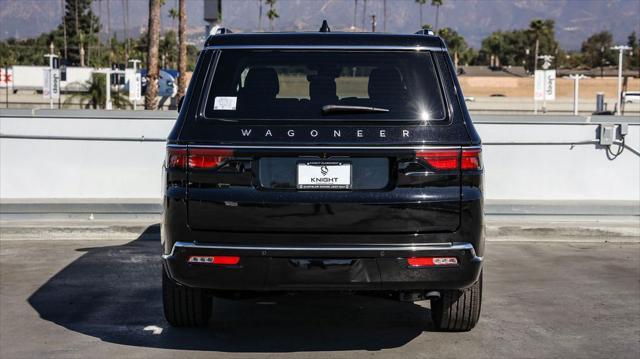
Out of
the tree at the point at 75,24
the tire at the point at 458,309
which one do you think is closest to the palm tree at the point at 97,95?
the tire at the point at 458,309

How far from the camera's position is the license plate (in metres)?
5.46

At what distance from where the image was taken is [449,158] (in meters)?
5.51

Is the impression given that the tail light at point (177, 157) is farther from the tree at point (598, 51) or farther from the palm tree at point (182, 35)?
the tree at point (598, 51)

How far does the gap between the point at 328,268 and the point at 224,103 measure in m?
1.14

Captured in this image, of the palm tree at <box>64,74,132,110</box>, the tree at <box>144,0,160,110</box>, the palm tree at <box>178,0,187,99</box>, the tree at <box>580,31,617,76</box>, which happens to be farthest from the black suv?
the tree at <box>580,31,617,76</box>

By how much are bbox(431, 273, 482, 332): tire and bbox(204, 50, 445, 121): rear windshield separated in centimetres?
137

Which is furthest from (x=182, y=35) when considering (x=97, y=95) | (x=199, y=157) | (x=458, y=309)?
(x=199, y=157)

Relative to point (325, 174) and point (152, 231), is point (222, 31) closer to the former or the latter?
point (325, 174)

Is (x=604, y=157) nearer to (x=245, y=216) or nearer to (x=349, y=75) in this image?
(x=349, y=75)

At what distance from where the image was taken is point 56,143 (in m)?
12.3

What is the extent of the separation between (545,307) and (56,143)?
7.11 meters

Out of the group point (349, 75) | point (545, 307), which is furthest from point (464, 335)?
point (349, 75)

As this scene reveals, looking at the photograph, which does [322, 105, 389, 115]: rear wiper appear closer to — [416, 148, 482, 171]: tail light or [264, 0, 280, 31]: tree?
[416, 148, 482, 171]: tail light

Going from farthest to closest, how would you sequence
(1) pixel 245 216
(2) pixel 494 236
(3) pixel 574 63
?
(3) pixel 574 63, (2) pixel 494 236, (1) pixel 245 216
